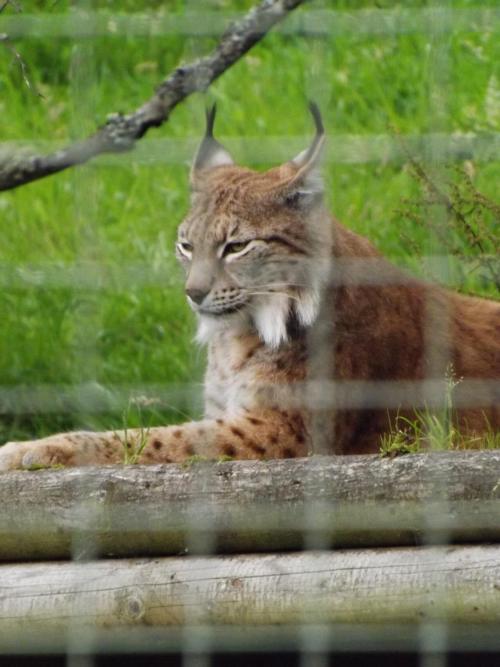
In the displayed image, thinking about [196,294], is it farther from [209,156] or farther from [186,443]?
[209,156]

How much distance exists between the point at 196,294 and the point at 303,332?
0.25 m

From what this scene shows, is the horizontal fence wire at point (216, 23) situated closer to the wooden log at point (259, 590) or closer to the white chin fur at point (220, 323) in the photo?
the white chin fur at point (220, 323)

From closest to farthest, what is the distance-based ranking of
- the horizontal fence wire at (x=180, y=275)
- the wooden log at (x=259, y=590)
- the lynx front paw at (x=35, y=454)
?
the wooden log at (x=259, y=590) < the lynx front paw at (x=35, y=454) < the horizontal fence wire at (x=180, y=275)

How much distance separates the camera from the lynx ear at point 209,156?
11.9 ft

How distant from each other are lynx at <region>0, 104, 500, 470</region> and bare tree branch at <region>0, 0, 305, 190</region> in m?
0.24

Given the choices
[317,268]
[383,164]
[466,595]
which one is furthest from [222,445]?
[383,164]

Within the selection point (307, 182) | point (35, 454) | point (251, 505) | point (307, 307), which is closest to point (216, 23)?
point (307, 182)

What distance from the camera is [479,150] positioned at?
3.78m

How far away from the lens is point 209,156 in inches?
145

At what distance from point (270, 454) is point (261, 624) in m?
0.65

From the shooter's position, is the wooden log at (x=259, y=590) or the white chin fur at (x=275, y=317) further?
the white chin fur at (x=275, y=317)

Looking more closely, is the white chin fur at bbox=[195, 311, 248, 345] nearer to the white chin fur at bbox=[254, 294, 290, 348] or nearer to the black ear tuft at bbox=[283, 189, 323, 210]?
the white chin fur at bbox=[254, 294, 290, 348]

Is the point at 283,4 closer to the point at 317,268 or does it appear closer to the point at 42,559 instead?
the point at 317,268

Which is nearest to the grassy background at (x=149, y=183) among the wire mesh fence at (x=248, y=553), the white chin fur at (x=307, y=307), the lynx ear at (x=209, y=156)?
the lynx ear at (x=209, y=156)
